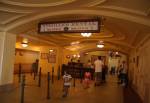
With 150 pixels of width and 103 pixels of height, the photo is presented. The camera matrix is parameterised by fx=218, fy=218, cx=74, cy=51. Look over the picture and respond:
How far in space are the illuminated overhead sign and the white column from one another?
2.16 meters

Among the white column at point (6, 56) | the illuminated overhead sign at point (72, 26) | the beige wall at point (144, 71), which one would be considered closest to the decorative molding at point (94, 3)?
the illuminated overhead sign at point (72, 26)

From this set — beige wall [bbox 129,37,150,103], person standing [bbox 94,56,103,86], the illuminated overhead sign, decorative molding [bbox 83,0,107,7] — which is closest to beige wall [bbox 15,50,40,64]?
person standing [bbox 94,56,103,86]

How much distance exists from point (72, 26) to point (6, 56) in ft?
11.6

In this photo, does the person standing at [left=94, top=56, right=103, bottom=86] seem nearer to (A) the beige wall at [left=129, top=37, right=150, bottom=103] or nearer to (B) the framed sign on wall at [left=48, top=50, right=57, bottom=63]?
(A) the beige wall at [left=129, top=37, right=150, bottom=103]

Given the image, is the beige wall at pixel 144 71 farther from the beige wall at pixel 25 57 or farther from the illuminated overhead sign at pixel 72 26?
the beige wall at pixel 25 57

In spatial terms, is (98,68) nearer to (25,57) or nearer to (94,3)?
(94,3)

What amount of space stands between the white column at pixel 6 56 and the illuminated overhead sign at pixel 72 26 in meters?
2.16

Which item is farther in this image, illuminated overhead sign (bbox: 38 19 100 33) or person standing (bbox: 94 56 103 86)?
person standing (bbox: 94 56 103 86)

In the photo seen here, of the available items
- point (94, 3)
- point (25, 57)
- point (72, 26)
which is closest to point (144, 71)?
point (72, 26)

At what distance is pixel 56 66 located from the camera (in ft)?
57.3

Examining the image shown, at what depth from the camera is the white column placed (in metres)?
8.62

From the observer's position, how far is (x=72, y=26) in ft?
22.3

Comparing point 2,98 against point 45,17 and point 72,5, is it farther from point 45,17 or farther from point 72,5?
point 72,5

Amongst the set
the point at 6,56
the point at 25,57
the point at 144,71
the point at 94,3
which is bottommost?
the point at 144,71
